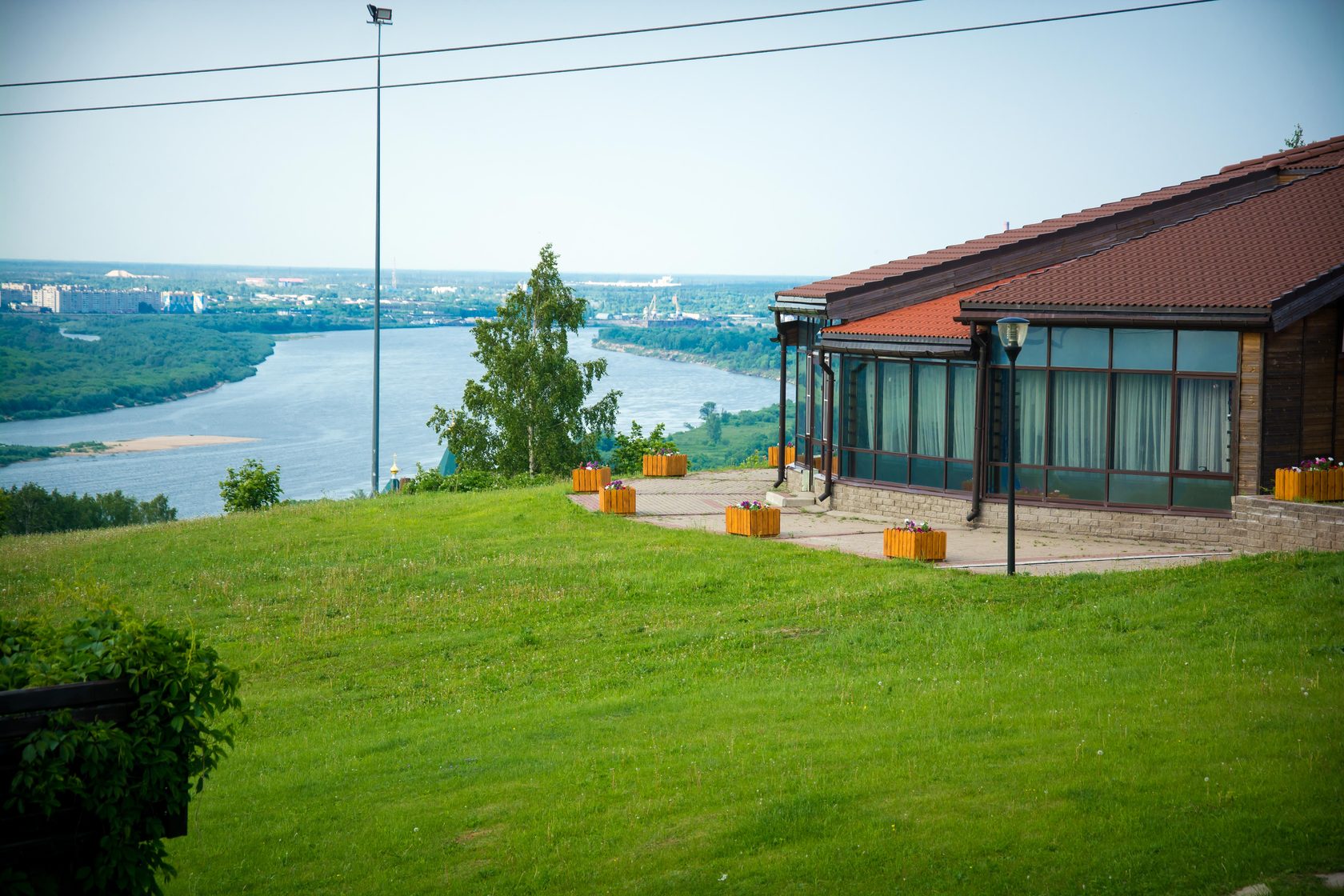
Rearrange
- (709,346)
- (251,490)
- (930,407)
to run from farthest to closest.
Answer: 1. (709,346)
2. (251,490)
3. (930,407)

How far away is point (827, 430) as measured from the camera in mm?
23188

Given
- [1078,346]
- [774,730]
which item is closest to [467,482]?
[1078,346]

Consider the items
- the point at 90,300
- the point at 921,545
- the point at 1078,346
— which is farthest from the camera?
the point at 90,300

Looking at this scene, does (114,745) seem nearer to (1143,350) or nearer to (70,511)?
(1143,350)

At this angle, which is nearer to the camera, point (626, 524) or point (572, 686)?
point (572, 686)

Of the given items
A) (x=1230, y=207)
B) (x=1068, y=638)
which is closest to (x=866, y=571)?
(x=1068, y=638)

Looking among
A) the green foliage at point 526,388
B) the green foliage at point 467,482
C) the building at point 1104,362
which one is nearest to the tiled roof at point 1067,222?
the building at point 1104,362

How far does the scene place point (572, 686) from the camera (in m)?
11.7

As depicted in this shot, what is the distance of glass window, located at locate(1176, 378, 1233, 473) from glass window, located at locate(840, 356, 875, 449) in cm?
587

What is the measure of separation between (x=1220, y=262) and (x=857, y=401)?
276 inches

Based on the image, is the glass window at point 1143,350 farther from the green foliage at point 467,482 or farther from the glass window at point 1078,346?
the green foliage at point 467,482

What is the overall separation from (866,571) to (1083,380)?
6272 mm

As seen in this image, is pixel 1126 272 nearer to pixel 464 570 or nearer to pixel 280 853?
pixel 464 570

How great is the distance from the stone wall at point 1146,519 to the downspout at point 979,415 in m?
0.29
